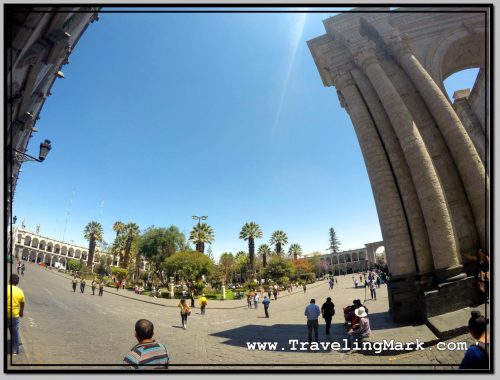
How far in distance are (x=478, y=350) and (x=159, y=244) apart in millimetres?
49277

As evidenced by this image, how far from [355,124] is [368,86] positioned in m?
2.06

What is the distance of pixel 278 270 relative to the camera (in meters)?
52.6

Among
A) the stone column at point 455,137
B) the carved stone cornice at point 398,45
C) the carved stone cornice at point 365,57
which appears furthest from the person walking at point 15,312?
the carved stone cornice at point 398,45

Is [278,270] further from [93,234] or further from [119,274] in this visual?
[93,234]

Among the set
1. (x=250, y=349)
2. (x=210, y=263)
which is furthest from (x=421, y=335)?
(x=210, y=263)

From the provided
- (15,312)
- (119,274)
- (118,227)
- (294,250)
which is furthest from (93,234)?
(15,312)

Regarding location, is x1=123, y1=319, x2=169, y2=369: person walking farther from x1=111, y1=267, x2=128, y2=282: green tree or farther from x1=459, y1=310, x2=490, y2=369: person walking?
x1=111, y1=267, x2=128, y2=282: green tree

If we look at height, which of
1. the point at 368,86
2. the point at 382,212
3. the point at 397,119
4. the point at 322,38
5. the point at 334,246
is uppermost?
the point at 322,38

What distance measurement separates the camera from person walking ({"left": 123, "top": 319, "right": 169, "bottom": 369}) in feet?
8.86

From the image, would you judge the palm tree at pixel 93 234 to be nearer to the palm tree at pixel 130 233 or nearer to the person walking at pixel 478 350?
the palm tree at pixel 130 233

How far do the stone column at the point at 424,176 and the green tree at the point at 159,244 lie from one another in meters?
43.2

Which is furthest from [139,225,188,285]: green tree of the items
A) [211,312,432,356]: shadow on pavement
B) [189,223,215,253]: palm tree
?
[211,312,432,356]: shadow on pavement

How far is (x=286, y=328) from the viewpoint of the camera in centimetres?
1034

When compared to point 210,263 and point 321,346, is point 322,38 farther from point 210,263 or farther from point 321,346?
point 210,263
